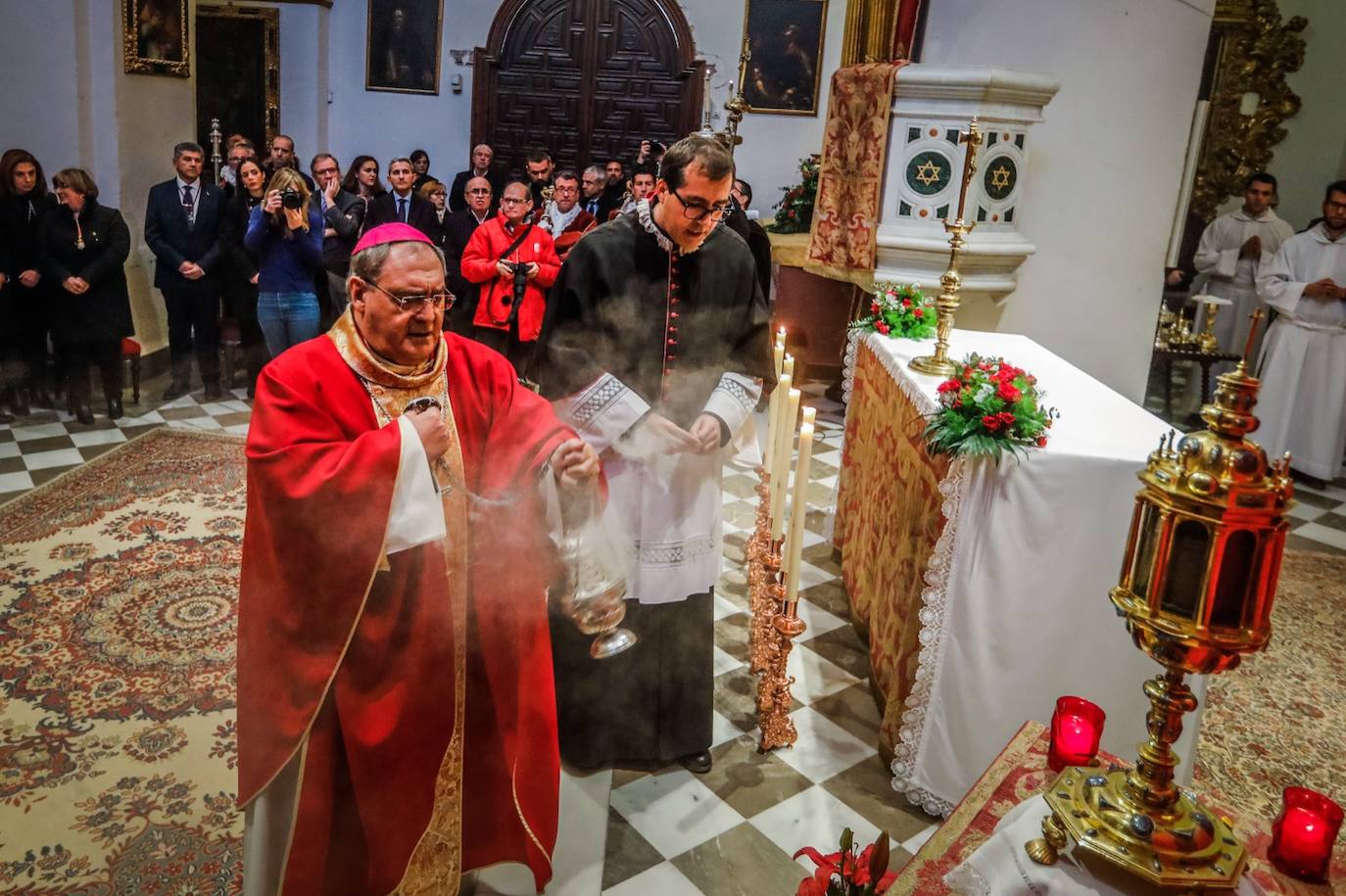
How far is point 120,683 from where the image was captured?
3633 mm

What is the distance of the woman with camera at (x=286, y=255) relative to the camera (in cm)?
613

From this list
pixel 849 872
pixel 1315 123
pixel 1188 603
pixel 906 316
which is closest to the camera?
pixel 1188 603

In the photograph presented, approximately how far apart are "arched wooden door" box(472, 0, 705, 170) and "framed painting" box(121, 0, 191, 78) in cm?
389

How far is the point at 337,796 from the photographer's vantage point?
2.25 meters

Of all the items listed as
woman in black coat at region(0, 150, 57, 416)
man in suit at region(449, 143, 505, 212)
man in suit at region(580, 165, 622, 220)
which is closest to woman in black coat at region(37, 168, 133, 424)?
woman in black coat at region(0, 150, 57, 416)

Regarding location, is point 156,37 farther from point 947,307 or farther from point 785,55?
point 947,307

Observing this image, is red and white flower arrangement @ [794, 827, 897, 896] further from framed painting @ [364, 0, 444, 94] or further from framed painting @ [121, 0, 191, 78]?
framed painting @ [364, 0, 444, 94]

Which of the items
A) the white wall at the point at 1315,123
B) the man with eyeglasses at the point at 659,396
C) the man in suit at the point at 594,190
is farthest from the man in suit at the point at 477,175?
the white wall at the point at 1315,123

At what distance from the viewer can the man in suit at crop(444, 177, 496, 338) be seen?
23.2 ft

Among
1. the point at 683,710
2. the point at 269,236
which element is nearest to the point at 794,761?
the point at 683,710

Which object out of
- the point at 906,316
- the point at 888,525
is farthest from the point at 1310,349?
the point at 888,525

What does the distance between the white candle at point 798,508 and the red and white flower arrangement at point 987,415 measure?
37 centimetres

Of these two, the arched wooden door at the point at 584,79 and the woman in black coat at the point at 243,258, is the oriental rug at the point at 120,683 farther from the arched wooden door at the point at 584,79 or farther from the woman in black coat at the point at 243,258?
the arched wooden door at the point at 584,79

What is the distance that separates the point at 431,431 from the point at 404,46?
427 inches
